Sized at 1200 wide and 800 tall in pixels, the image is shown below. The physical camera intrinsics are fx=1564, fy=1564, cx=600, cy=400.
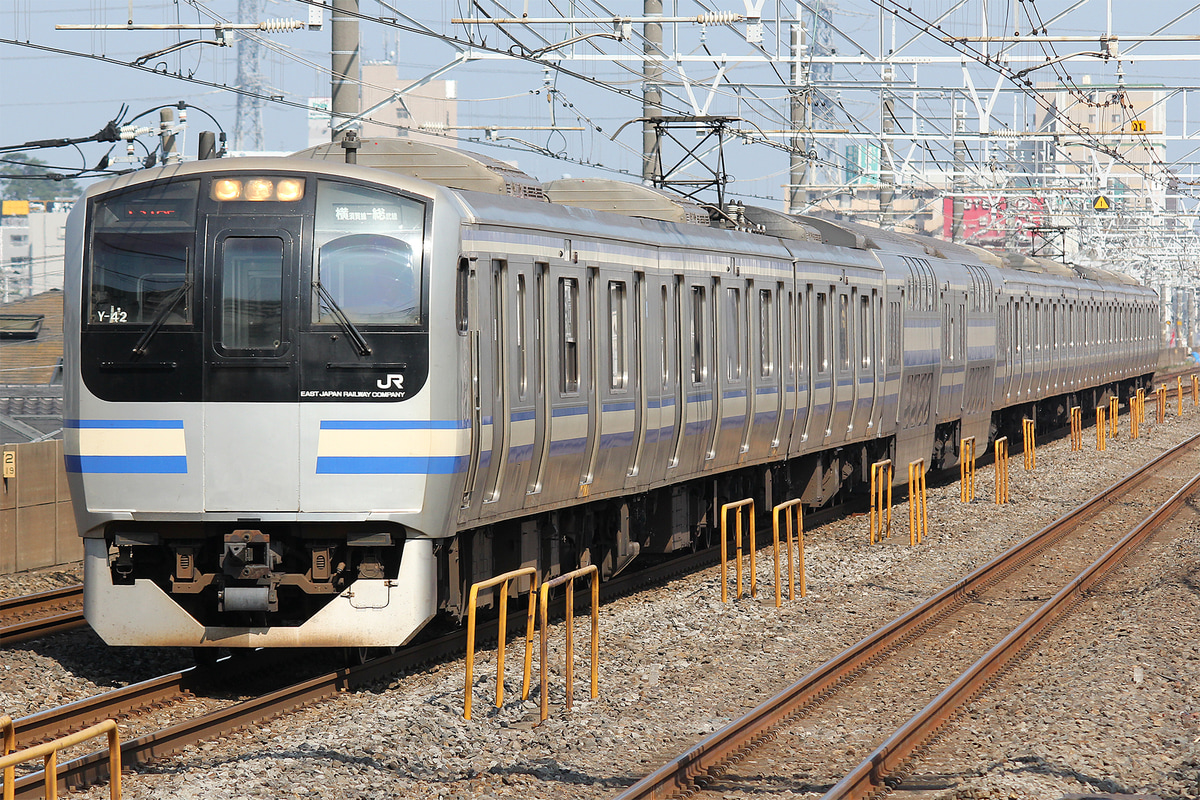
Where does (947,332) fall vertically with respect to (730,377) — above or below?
above

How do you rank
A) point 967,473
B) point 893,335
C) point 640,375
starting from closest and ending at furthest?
point 640,375 < point 893,335 < point 967,473

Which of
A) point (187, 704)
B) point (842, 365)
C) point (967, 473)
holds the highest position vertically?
point (842, 365)

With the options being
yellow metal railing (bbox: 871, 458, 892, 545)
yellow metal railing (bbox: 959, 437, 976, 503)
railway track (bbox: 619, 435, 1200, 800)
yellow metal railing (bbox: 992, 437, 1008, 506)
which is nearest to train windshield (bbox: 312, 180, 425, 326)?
railway track (bbox: 619, 435, 1200, 800)

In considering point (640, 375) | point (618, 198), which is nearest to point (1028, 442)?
point (618, 198)

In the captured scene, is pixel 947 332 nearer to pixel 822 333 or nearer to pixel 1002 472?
pixel 1002 472

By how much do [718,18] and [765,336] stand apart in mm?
4513

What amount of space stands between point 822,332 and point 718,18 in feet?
12.6

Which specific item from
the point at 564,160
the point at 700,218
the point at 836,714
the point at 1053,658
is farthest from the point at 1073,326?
the point at 836,714

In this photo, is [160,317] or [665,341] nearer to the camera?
[160,317]

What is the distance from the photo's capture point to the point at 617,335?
39.1 ft

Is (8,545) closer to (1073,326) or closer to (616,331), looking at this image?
(616,331)

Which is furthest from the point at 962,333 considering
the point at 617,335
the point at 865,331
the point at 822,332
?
the point at 617,335

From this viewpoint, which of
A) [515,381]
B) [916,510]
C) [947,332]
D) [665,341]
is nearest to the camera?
[515,381]

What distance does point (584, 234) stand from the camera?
1130 centimetres
